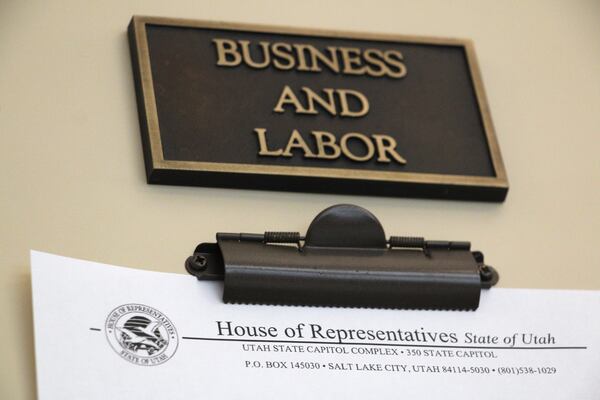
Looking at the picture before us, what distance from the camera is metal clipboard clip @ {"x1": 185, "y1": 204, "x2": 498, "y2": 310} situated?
1089 mm

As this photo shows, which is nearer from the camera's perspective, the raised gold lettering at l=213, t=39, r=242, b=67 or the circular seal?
the circular seal

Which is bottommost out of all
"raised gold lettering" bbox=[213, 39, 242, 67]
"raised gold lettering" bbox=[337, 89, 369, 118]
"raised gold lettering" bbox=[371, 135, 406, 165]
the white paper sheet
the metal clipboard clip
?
the white paper sheet

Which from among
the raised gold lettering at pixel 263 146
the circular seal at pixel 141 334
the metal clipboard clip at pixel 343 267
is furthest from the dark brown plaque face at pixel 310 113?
the circular seal at pixel 141 334

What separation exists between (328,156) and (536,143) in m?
0.31

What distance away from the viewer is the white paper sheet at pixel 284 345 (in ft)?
3.29

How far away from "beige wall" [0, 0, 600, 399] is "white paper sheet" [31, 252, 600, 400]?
2.5 inches

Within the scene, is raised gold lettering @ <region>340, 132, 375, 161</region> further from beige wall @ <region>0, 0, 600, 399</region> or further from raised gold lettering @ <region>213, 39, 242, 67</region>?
raised gold lettering @ <region>213, 39, 242, 67</region>

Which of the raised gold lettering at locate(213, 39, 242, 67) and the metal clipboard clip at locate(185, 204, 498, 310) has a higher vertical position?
the raised gold lettering at locate(213, 39, 242, 67)

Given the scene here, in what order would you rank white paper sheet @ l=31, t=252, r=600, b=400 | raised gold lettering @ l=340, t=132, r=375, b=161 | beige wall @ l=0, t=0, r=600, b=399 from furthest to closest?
raised gold lettering @ l=340, t=132, r=375, b=161 < beige wall @ l=0, t=0, r=600, b=399 < white paper sheet @ l=31, t=252, r=600, b=400

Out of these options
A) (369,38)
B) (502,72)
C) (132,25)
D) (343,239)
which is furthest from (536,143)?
(132,25)

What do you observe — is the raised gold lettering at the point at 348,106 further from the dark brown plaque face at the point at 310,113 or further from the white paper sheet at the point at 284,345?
the white paper sheet at the point at 284,345

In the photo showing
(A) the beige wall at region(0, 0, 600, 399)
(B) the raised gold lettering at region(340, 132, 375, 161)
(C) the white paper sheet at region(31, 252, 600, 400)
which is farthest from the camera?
(B) the raised gold lettering at region(340, 132, 375, 161)

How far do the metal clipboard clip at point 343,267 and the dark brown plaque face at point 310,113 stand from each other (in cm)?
12

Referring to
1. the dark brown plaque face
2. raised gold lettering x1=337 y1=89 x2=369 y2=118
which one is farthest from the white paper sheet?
raised gold lettering x1=337 y1=89 x2=369 y2=118
